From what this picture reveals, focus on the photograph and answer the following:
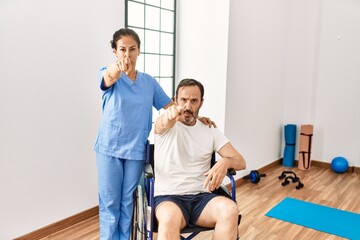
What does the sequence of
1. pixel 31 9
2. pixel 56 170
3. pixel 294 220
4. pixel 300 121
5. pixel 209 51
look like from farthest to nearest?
pixel 300 121
pixel 209 51
pixel 294 220
pixel 56 170
pixel 31 9

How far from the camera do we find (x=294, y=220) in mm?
2789

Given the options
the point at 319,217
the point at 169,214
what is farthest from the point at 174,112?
the point at 319,217

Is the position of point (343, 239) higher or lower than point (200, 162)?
lower

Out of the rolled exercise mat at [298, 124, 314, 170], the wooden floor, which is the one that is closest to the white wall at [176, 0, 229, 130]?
the wooden floor

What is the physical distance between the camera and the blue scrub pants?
6.47ft

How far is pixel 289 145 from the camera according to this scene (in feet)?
14.7

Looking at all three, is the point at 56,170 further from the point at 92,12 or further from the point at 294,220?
the point at 294,220

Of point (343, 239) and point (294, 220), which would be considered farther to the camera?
point (294, 220)

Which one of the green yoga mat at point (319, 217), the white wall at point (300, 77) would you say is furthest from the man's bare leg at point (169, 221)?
the white wall at point (300, 77)

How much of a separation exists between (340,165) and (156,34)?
2632mm

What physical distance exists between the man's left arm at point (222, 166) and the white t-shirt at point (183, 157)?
0.05 meters

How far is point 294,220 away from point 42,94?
6.85 ft

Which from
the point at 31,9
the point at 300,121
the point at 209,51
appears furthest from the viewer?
the point at 300,121

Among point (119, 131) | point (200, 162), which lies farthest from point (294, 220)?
point (119, 131)
